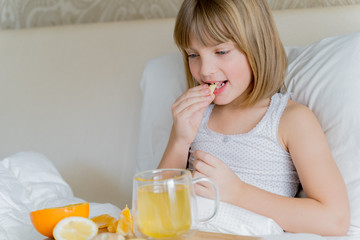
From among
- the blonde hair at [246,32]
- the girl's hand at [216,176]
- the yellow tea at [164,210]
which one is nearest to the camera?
the yellow tea at [164,210]

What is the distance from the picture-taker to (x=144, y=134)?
1.59 meters

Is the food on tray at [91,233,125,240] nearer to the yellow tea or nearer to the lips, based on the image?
the yellow tea

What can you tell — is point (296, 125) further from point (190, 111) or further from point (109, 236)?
point (109, 236)

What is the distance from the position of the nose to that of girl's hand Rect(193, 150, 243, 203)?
0.21 meters

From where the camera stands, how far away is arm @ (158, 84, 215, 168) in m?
1.21

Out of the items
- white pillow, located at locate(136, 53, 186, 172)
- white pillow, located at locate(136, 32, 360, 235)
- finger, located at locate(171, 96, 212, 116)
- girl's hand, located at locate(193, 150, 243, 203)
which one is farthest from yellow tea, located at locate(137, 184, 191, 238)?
white pillow, located at locate(136, 53, 186, 172)

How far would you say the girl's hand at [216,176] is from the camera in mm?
1068

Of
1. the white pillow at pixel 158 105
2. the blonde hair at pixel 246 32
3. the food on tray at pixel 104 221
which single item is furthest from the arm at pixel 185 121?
the food on tray at pixel 104 221

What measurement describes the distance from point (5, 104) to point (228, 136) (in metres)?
1.03

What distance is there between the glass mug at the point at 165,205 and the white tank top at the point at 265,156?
1.55 feet

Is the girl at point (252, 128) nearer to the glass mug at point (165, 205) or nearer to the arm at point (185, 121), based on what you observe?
the arm at point (185, 121)

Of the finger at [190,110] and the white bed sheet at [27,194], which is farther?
the finger at [190,110]

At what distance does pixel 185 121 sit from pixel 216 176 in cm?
22

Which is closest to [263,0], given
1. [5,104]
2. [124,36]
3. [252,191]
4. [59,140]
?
[252,191]
